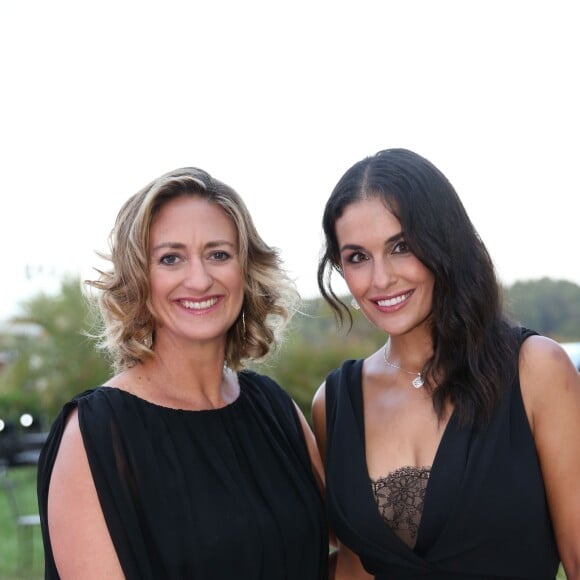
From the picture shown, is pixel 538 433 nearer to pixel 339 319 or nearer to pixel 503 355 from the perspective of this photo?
pixel 503 355

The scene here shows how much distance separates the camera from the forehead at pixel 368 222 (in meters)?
2.93

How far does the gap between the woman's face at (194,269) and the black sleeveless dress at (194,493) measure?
330 millimetres

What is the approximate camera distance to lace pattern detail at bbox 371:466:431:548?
2873mm

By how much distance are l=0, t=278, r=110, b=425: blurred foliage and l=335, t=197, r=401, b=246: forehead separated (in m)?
Result: 11.1

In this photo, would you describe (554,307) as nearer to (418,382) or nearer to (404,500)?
(418,382)

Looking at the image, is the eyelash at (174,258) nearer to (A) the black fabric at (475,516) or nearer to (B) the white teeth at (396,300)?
(B) the white teeth at (396,300)

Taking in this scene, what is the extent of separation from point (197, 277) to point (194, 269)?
4 centimetres

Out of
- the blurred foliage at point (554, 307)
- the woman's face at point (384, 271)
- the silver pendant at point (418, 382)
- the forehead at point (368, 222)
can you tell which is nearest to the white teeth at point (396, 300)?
the woman's face at point (384, 271)

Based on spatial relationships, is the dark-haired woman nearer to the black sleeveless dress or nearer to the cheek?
the cheek

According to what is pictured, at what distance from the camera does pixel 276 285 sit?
3.23m

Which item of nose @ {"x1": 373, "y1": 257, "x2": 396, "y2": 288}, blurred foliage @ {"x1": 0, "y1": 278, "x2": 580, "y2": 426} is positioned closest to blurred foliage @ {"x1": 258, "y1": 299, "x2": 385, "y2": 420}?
blurred foliage @ {"x1": 0, "y1": 278, "x2": 580, "y2": 426}

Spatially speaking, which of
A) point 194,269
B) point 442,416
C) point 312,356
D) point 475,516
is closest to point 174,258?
point 194,269

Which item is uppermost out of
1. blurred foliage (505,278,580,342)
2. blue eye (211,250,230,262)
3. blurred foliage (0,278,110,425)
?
blue eye (211,250,230,262)

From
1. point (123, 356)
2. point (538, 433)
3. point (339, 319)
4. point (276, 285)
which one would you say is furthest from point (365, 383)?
point (123, 356)
